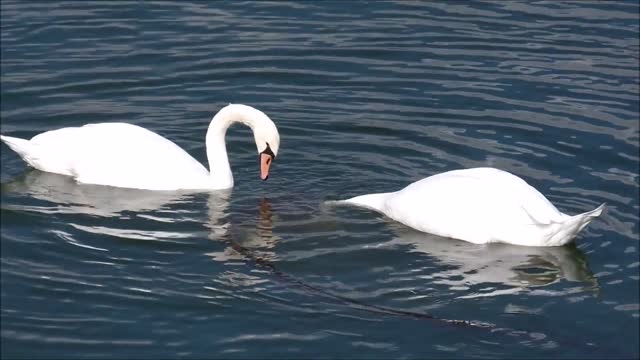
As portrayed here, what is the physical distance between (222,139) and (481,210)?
8.67ft

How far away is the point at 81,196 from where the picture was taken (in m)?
13.9

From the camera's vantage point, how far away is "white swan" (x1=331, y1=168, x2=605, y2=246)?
12.8 metres

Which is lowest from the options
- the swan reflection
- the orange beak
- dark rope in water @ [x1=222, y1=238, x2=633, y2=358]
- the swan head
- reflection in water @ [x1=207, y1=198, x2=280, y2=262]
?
dark rope in water @ [x1=222, y1=238, x2=633, y2=358]

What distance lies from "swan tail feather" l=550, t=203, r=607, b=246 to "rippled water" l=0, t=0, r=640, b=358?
0.12 meters

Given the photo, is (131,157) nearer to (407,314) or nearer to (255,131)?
(255,131)

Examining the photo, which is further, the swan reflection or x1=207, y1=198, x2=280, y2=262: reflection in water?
the swan reflection

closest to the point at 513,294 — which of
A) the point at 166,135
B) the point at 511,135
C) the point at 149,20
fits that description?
the point at 511,135

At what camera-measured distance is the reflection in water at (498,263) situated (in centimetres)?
1216

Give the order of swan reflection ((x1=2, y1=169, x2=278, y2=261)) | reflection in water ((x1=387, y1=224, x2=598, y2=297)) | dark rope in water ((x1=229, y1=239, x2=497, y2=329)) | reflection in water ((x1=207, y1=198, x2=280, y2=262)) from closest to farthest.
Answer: dark rope in water ((x1=229, y1=239, x2=497, y2=329)) < reflection in water ((x1=387, y1=224, x2=598, y2=297)) < reflection in water ((x1=207, y1=198, x2=280, y2=262)) < swan reflection ((x1=2, y1=169, x2=278, y2=261))

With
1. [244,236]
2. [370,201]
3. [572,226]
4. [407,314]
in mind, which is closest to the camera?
[407,314]

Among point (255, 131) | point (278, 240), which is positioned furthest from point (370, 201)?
point (255, 131)

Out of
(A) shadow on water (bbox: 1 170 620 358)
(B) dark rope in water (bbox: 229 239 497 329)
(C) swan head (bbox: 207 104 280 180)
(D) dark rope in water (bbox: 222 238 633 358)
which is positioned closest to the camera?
(D) dark rope in water (bbox: 222 238 633 358)

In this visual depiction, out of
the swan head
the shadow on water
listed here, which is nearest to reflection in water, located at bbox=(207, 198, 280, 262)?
the shadow on water

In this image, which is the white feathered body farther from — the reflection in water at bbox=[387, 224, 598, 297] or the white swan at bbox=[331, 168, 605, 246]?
the reflection in water at bbox=[387, 224, 598, 297]
